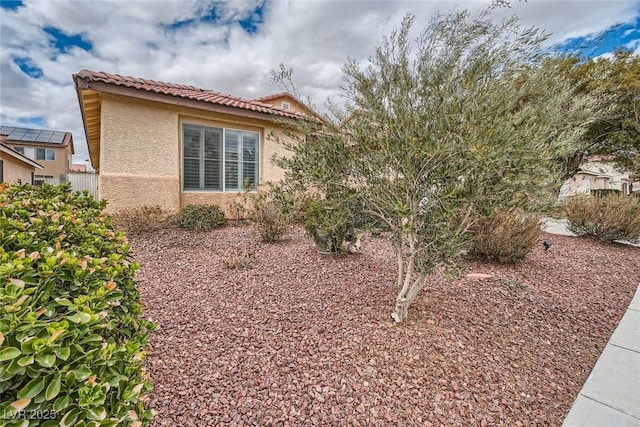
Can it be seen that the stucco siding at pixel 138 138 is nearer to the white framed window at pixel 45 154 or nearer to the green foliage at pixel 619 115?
the green foliage at pixel 619 115

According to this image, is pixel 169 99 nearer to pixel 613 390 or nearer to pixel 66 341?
pixel 66 341

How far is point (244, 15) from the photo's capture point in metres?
9.05

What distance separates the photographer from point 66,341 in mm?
1065

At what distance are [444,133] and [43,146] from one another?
4905 centimetres

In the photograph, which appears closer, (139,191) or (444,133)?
(444,133)

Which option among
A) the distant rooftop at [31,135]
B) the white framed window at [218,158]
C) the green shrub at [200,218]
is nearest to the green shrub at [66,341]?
the green shrub at [200,218]

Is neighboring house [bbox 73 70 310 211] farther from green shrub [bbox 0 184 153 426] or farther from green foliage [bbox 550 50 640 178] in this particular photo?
green foliage [bbox 550 50 640 178]

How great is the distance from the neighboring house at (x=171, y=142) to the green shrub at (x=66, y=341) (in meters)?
6.04

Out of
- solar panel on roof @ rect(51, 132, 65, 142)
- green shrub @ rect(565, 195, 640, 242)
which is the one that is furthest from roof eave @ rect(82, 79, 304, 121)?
solar panel on roof @ rect(51, 132, 65, 142)

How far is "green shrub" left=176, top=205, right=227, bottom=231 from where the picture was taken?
8.20m

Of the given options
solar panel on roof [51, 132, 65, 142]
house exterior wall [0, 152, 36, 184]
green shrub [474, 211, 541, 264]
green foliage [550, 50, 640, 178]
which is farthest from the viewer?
solar panel on roof [51, 132, 65, 142]

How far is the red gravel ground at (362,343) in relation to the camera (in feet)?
8.13

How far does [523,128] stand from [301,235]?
617 centimetres

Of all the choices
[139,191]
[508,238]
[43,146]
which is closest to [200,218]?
[139,191]
